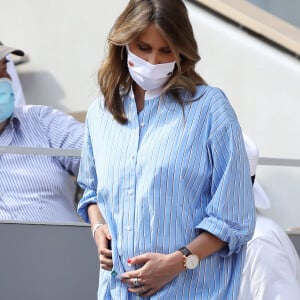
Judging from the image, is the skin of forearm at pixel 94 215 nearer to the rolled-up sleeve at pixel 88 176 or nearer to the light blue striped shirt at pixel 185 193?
the rolled-up sleeve at pixel 88 176

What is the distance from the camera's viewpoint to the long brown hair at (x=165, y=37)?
2.87 metres

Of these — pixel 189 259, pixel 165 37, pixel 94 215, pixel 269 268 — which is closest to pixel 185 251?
pixel 189 259

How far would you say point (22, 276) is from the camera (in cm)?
429

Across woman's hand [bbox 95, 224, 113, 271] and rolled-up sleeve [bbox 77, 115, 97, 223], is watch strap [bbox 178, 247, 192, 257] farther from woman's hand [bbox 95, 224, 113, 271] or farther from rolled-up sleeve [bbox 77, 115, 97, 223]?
rolled-up sleeve [bbox 77, 115, 97, 223]

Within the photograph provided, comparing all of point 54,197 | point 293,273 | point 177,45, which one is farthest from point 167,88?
point 54,197

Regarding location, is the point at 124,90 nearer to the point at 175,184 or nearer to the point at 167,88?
the point at 167,88

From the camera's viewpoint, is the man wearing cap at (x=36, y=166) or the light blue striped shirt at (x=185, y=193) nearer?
the light blue striped shirt at (x=185, y=193)

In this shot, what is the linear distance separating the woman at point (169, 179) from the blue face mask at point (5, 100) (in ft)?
5.14

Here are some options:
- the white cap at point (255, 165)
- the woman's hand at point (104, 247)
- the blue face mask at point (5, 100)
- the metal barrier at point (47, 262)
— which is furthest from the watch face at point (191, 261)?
the blue face mask at point (5, 100)

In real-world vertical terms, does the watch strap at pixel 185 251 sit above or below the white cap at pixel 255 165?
above

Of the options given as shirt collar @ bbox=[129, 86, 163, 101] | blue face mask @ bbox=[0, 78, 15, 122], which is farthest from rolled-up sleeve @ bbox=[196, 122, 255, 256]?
blue face mask @ bbox=[0, 78, 15, 122]

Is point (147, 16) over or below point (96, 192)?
over

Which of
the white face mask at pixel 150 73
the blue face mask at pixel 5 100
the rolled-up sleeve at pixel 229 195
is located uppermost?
the white face mask at pixel 150 73

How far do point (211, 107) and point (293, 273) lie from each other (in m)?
0.94
